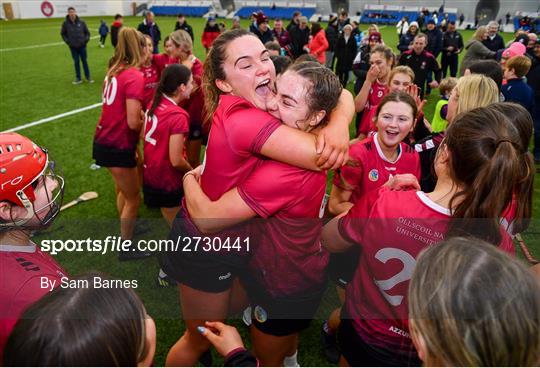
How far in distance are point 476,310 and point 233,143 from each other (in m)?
1.20

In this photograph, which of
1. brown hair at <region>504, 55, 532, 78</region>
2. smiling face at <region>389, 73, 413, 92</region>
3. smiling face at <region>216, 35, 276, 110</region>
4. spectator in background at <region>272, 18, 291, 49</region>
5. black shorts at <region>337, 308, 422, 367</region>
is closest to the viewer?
black shorts at <region>337, 308, 422, 367</region>

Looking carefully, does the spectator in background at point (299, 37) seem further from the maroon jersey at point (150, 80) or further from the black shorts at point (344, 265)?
the black shorts at point (344, 265)

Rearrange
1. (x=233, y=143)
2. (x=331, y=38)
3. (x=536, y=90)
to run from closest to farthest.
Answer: (x=233, y=143), (x=536, y=90), (x=331, y=38)

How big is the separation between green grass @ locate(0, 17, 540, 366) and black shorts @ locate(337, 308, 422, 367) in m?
1.20

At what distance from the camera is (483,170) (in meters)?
1.65

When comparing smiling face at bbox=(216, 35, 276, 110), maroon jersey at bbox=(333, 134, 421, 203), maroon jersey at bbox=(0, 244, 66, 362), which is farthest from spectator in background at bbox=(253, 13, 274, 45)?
maroon jersey at bbox=(0, 244, 66, 362)

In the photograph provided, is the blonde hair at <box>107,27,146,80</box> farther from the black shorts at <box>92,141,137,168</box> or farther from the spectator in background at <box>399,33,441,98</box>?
the spectator in background at <box>399,33,441,98</box>

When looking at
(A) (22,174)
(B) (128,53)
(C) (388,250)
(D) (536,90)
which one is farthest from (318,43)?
(A) (22,174)

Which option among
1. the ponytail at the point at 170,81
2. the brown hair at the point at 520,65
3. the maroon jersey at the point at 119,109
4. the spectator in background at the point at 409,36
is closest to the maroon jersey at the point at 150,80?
the maroon jersey at the point at 119,109

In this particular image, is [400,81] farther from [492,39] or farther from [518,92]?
[492,39]

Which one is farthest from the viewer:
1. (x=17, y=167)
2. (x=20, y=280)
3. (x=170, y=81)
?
(x=170, y=81)

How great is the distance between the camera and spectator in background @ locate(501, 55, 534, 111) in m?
6.03

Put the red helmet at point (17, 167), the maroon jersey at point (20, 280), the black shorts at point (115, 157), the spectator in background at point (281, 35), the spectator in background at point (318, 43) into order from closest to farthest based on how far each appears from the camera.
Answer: the maroon jersey at point (20, 280), the red helmet at point (17, 167), the black shorts at point (115, 157), the spectator in background at point (318, 43), the spectator in background at point (281, 35)

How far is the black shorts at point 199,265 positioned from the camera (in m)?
2.21
